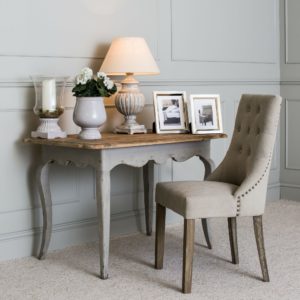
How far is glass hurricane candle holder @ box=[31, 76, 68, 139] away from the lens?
3.13 m

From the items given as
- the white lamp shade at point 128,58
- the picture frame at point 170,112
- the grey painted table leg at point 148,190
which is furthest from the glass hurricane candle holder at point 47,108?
the grey painted table leg at point 148,190

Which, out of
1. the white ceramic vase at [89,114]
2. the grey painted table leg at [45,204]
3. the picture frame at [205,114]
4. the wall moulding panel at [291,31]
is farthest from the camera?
the wall moulding panel at [291,31]

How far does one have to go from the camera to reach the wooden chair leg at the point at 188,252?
8.78 feet

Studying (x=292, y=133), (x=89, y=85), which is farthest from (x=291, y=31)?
(x=89, y=85)

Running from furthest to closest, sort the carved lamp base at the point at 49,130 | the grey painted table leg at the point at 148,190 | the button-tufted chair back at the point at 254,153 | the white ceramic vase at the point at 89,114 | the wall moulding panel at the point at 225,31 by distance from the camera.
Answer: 1. the wall moulding panel at the point at 225,31
2. the grey painted table leg at the point at 148,190
3. the carved lamp base at the point at 49,130
4. the white ceramic vase at the point at 89,114
5. the button-tufted chair back at the point at 254,153

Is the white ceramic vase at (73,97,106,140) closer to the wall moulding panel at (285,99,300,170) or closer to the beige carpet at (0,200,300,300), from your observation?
the beige carpet at (0,200,300,300)

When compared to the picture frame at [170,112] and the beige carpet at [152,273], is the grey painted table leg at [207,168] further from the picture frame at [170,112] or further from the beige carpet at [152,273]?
the picture frame at [170,112]

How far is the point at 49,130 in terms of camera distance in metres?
3.14

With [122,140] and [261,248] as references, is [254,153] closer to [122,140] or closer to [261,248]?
[261,248]

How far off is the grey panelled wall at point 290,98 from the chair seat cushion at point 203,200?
6.97ft

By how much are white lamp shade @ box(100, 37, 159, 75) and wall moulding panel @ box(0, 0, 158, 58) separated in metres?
0.20

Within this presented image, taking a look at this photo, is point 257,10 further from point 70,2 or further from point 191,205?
point 191,205

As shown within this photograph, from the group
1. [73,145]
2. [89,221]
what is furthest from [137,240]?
[73,145]

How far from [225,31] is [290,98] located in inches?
34.7
